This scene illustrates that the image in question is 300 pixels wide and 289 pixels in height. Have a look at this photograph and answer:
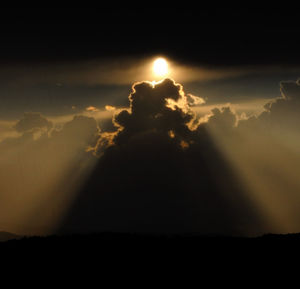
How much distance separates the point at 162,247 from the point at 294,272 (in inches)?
673

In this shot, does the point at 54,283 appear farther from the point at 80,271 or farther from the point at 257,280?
the point at 257,280

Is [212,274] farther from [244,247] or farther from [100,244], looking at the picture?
[100,244]

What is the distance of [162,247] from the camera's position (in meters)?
43.0

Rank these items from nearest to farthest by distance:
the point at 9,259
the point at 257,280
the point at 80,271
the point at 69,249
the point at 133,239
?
1. the point at 257,280
2. the point at 80,271
3. the point at 9,259
4. the point at 69,249
5. the point at 133,239

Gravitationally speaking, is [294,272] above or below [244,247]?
below

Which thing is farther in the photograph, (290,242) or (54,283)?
(290,242)

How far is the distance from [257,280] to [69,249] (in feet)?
83.9

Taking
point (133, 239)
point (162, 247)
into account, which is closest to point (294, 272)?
point (162, 247)

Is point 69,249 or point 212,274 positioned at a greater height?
point 69,249

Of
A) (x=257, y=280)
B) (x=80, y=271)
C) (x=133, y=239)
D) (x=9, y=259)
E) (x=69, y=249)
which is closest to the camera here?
(x=257, y=280)

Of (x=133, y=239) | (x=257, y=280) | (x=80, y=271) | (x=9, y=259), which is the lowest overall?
(x=257, y=280)

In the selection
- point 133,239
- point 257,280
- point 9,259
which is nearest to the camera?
point 257,280

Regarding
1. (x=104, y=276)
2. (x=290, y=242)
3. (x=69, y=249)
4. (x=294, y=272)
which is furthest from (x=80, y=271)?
(x=290, y=242)

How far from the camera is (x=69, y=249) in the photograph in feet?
142
